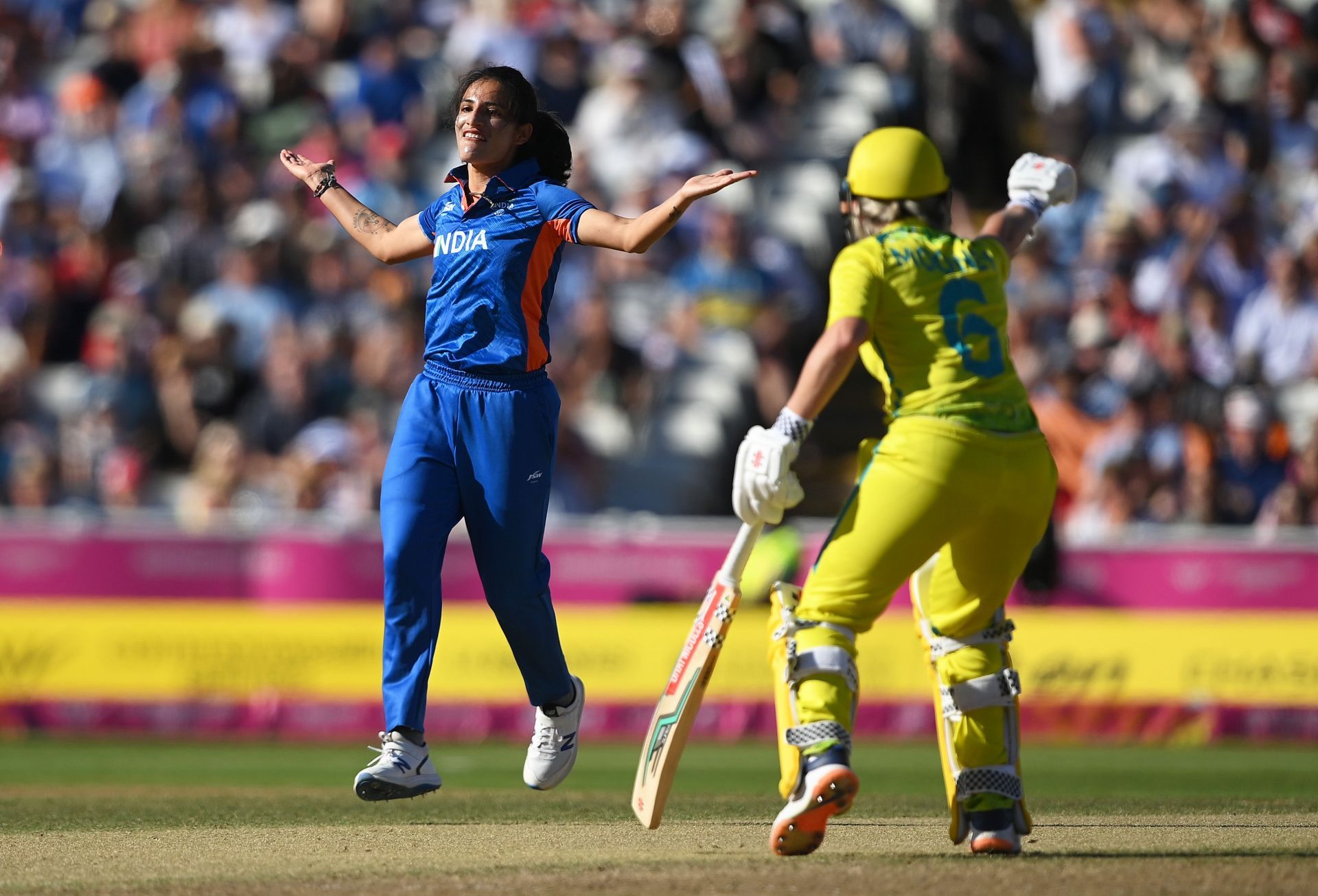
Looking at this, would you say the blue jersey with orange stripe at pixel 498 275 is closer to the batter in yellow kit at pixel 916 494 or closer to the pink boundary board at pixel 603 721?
the batter in yellow kit at pixel 916 494

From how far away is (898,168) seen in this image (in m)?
6.12

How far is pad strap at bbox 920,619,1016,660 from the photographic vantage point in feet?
20.4

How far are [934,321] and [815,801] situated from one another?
1479 mm

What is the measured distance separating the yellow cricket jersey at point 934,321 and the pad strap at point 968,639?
680 mm

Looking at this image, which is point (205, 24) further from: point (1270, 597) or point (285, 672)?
point (1270, 597)

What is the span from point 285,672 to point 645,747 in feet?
20.7

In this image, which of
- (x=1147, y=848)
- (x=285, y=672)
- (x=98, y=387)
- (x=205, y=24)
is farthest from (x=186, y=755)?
(x=205, y=24)

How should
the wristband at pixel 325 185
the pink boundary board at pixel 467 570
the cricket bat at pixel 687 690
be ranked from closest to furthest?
the cricket bat at pixel 687 690, the wristband at pixel 325 185, the pink boundary board at pixel 467 570

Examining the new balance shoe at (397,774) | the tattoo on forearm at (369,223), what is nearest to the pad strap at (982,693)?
the new balance shoe at (397,774)

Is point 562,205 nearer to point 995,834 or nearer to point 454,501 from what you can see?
point 454,501

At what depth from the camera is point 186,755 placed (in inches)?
443

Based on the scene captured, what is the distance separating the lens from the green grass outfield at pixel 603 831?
18.6ft

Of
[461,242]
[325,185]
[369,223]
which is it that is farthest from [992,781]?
[325,185]

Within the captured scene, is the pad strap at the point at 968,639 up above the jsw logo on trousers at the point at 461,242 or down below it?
below
